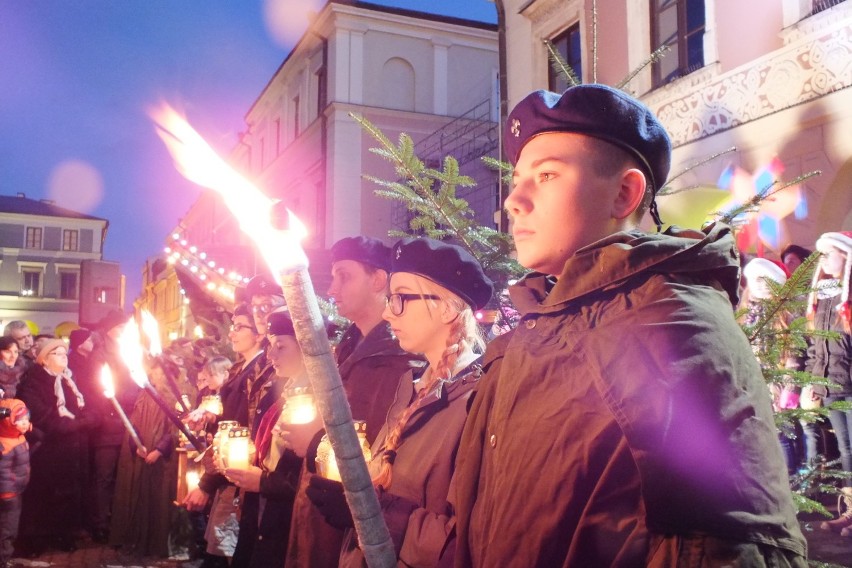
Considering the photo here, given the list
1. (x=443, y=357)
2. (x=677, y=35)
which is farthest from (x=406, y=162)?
(x=677, y=35)

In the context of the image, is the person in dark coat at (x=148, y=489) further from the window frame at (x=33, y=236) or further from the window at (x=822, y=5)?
the window frame at (x=33, y=236)

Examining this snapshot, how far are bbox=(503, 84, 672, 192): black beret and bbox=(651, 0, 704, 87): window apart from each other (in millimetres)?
9039

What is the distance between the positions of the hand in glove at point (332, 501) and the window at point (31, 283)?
7165cm

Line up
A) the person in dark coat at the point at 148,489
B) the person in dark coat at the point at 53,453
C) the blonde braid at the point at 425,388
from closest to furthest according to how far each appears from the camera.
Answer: the blonde braid at the point at 425,388 < the person in dark coat at the point at 148,489 < the person in dark coat at the point at 53,453

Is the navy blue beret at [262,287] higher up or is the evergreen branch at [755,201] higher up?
the evergreen branch at [755,201]

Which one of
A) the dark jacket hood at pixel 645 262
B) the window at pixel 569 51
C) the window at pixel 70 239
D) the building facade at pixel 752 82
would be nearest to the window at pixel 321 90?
the window at pixel 569 51

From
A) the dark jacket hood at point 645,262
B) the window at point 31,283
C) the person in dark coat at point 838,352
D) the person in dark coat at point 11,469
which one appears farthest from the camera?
the window at point 31,283

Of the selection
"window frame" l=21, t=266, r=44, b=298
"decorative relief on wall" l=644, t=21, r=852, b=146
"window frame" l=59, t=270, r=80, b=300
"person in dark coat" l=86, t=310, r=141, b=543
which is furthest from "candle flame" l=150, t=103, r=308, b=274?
"window frame" l=21, t=266, r=44, b=298

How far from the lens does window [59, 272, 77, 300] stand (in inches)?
2563

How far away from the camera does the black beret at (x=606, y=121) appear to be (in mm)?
1446

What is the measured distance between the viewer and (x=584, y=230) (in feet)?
4.71

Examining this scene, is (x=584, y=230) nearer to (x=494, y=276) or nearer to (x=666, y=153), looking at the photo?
(x=666, y=153)

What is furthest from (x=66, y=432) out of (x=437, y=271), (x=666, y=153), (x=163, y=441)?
(x=666, y=153)

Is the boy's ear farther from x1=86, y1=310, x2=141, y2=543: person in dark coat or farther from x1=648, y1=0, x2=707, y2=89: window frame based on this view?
x1=648, y1=0, x2=707, y2=89: window frame
